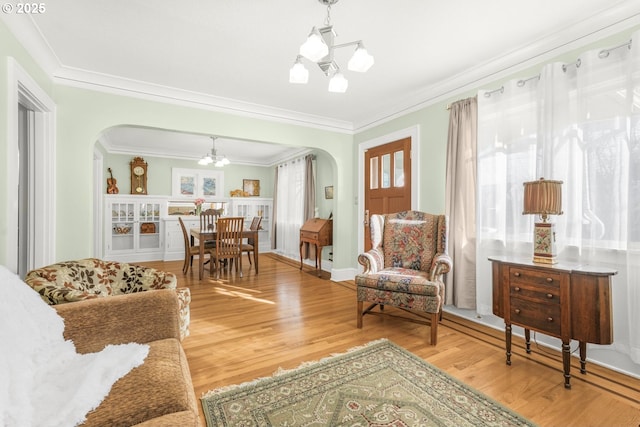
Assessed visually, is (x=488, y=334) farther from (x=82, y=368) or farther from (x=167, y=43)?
(x=167, y=43)

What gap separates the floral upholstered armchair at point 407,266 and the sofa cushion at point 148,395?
1.79m

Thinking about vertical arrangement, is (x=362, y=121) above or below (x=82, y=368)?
above

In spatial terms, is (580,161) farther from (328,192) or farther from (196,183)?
(196,183)

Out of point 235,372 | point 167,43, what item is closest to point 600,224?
point 235,372

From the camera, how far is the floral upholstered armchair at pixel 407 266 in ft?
8.09

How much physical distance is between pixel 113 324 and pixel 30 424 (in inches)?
24.1

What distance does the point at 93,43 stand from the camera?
8.09 ft

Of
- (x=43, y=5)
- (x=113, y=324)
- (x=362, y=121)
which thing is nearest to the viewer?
(x=113, y=324)

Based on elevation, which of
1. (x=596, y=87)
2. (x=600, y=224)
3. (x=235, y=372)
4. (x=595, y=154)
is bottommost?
(x=235, y=372)

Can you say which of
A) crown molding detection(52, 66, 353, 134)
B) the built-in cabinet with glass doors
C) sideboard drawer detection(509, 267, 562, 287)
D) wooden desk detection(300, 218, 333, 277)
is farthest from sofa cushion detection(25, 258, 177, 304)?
the built-in cabinet with glass doors

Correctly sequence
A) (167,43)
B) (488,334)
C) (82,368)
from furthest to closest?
1. (488,334)
2. (167,43)
3. (82,368)

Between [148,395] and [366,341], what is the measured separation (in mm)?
1826

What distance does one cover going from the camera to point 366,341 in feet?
8.08

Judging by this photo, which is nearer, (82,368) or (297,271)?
(82,368)
